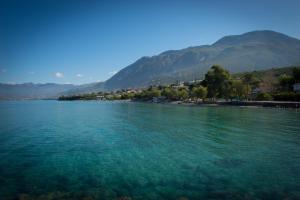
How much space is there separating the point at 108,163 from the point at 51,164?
457 centimetres

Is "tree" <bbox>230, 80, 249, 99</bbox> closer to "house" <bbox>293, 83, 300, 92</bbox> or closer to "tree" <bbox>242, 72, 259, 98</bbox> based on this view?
"tree" <bbox>242, 72, 259, 98</bbox>

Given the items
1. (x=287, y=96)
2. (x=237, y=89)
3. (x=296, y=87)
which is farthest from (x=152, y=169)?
(x=296, y=87)

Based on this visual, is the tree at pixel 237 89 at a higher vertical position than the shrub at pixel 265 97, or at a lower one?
higher

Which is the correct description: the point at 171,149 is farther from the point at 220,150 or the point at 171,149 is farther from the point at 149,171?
the point at 149,171

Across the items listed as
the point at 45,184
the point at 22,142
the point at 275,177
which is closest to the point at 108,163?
the point at 45,184

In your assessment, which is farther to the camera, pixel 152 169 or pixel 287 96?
pixel 287 96

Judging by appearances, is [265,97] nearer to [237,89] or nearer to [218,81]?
[237,89]

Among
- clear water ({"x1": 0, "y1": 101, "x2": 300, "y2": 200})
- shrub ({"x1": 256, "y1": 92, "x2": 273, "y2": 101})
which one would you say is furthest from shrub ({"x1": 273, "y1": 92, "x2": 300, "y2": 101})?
clear water ({"x1": 0, "y1": 101, "x2": 300, "y2": 200})

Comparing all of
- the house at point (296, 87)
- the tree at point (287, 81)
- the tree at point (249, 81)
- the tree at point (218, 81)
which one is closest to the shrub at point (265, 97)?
the house at point (296, 87)

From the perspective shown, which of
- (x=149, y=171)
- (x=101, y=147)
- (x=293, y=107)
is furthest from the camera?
(x=293, y=107)

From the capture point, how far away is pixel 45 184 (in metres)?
15.9

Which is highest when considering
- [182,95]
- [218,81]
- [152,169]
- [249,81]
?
[249,81]

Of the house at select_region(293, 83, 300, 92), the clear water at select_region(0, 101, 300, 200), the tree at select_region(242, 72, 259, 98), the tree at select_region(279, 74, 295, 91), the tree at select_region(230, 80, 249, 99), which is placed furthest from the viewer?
the tree at select_region(242, 72, 259, 98)

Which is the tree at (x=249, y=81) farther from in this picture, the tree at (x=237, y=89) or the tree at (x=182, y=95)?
the tree at (x=182, y=95)
